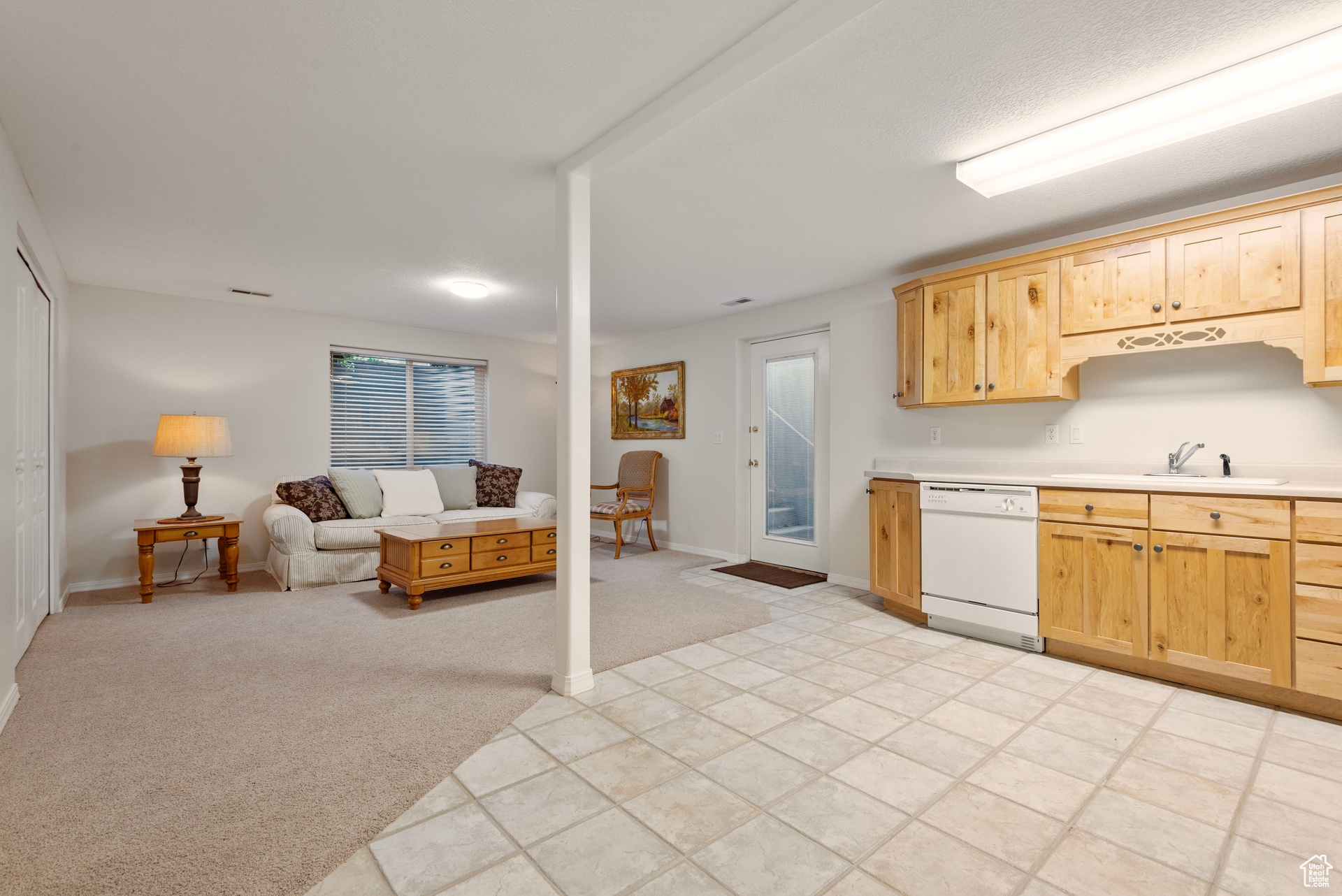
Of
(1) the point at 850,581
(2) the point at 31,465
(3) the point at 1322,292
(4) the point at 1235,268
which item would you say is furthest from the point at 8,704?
(3) the point at 1322,292

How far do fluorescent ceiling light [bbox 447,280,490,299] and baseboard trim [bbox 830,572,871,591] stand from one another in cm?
345

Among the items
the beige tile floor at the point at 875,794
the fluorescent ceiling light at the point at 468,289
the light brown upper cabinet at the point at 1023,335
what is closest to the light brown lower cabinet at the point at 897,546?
the light brown upper cabinet at the point at 1023,335

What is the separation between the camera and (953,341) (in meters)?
3.68

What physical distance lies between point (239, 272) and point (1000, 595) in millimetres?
5262

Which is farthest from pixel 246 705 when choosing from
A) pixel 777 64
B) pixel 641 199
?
pixel 777 64

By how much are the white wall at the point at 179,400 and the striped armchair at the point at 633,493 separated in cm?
253

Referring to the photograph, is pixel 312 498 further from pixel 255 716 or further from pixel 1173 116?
pixel 1173 116

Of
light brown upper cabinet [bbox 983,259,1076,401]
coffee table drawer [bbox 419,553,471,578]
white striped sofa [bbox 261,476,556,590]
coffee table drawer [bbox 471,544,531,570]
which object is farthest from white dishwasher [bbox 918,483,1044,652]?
white striped sofa [bbox 261,476,556,590]

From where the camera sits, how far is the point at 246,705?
2.49 m

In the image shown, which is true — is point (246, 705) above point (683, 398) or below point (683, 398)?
below

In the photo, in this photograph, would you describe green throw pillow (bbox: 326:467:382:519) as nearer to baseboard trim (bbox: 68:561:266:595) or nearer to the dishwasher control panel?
baseboard trim (bbox: 68:561:266:595)

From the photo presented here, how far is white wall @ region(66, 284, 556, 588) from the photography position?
4594mm

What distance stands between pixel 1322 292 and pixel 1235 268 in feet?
1.01

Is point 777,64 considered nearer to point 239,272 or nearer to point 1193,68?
point 1193,68
